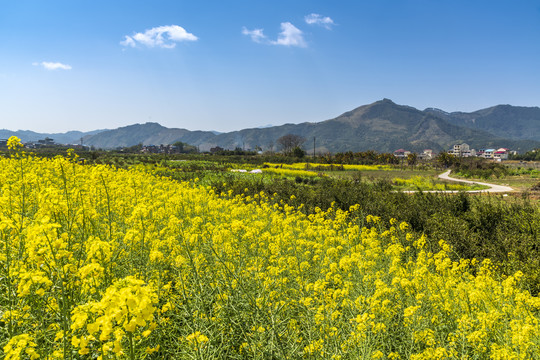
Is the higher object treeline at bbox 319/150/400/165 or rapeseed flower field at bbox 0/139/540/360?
treeline at bbox 319/150/400/165

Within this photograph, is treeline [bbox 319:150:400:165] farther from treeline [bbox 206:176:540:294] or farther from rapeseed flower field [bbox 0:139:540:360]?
rapeseed flower field [bbox 0:139:540:360]

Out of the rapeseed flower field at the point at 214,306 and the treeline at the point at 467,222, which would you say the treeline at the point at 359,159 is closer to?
the treeline at the point at 467,222

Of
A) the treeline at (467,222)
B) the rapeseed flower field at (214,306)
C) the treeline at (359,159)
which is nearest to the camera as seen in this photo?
the rapeseed flower field at (214,306)

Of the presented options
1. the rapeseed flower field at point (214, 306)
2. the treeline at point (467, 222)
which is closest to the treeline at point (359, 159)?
the treeline at point (467, 222)

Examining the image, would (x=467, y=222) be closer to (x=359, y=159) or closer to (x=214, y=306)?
(x=214, y=306)

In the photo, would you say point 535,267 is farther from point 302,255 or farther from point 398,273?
point 302,255

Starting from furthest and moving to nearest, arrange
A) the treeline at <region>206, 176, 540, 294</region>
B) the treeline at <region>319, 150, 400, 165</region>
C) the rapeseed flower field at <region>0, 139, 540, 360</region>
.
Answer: the treeline at <region>319, 150, 400, 165</region> → the treeline at <region>206, 176, 540, 294</region> → the rapeseed flower field at <region>0, 139, 540, 360</region>

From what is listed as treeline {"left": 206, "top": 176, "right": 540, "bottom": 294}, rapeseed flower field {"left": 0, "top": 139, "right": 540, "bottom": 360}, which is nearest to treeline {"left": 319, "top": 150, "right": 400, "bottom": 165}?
treeline {"left": 206, "top": 176, "right": 540, "bottom": 294}

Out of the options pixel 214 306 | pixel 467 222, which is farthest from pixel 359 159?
pixel 214 306

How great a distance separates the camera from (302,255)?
5598mm

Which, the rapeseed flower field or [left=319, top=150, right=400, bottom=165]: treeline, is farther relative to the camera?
[left=319, top=150, right=400, bottom=165]: treeline

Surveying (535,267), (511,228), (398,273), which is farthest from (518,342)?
(511,228)

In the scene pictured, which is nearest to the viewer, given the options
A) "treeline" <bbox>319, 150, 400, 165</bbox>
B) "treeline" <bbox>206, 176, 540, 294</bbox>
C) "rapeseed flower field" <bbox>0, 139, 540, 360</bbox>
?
"rapeseed flower field" <bbox>0, 139, 540, 360</bbox>

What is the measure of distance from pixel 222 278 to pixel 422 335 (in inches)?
91.2
